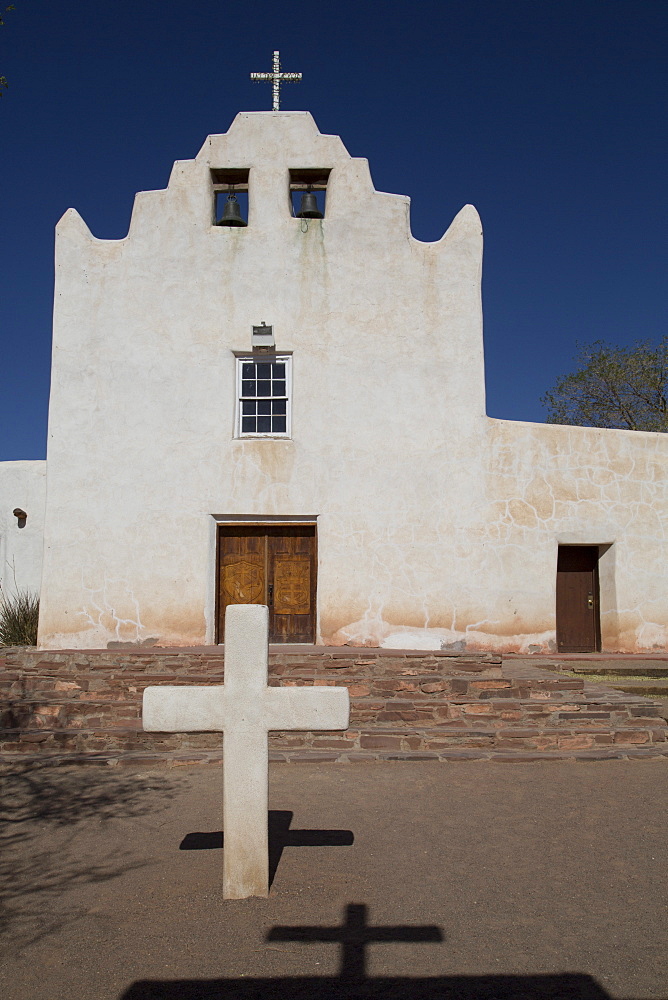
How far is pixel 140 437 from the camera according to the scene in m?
11.4

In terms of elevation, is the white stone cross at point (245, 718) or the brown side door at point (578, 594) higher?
the brown side door at point (578, 594)

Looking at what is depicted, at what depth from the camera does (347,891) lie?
3854mm

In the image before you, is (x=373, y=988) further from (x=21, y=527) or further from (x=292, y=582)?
(x=21, y=527)

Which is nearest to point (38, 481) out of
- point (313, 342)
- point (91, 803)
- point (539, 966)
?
point (313, 342)

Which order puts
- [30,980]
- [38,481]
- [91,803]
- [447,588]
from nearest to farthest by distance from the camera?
[30,980] → [91,803] → [447,588] → [38,481]

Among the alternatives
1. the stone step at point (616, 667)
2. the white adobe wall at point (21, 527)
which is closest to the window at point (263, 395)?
the white adobe wall at point (21, 527)

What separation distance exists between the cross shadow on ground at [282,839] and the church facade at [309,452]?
20.4 ft

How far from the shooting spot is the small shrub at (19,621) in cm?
1198

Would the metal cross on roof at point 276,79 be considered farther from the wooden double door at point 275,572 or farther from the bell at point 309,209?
the wooden double door at point 275,572

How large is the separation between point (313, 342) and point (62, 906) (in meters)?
9.11

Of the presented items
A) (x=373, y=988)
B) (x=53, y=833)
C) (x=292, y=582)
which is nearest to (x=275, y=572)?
(x=292, y=582)

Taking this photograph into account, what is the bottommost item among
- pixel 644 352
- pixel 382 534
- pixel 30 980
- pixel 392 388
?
pixel 30 980

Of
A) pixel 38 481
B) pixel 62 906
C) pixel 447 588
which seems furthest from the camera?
pixel 38 481

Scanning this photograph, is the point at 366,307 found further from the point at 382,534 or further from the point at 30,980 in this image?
the point at 30,980
